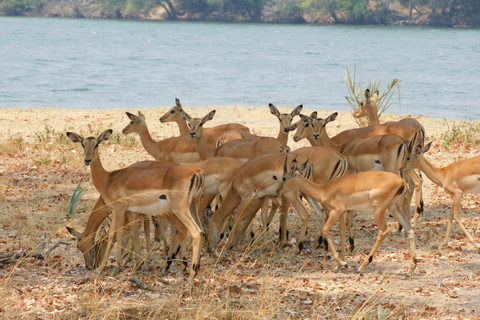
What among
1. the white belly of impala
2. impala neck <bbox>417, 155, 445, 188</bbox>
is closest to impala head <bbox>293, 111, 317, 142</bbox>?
impala neck <bbox>417, 155, 445, 188</bbox>

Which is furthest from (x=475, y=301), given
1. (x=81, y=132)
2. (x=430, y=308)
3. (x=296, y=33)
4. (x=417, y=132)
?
(x=296, y=33)

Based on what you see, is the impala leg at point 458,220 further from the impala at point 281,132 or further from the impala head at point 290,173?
the impala at point 281,132

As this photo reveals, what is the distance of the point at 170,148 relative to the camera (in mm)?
9789

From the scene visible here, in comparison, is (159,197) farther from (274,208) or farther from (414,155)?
(414,155)

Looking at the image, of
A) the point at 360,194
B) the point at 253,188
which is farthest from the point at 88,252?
the point at 360,194

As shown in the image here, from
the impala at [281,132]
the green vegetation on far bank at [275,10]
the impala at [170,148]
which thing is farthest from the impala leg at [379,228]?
the green vegetation on far bank at [275,10]

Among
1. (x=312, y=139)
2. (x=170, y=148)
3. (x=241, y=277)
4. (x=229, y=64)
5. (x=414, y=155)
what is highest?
(x=414, y=155)

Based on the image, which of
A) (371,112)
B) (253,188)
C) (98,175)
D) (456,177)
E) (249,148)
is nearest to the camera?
(98,175)

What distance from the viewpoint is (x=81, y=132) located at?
14.2 meters

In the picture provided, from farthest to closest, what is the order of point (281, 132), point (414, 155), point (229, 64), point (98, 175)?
point (229, 64) → point (281, 132) → point (414, 155) → point (98, 175)

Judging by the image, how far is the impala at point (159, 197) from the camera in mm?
6539

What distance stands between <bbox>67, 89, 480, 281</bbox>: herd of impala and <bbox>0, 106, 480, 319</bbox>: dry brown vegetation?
236mm

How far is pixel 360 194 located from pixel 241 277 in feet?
4.77

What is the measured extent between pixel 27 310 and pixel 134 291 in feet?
3.18
